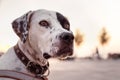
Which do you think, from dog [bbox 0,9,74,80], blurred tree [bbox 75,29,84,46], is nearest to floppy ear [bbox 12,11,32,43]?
dog [bbox 0,9,74,80]

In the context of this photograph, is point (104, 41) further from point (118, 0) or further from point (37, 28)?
point (37, 28)

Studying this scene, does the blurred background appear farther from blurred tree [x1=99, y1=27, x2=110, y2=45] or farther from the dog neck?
the dog neck

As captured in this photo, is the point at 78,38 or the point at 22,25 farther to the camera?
the point at 78,38

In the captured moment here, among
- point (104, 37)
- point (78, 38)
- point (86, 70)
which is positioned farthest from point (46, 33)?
point (86, 70)

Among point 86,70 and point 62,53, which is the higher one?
point 62,53

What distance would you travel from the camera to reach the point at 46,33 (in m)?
1.35

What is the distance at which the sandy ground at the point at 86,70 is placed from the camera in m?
2.72

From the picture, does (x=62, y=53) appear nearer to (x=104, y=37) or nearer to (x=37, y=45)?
(x=37, y=45)

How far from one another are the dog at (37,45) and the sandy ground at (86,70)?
4.25 ft

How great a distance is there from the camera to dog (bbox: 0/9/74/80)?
1.31 metres

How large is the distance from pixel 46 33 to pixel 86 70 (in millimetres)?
1592

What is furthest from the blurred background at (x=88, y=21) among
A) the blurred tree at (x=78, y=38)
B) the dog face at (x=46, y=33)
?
the dog face at (x=46, y=33)

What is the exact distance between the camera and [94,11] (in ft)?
9.05

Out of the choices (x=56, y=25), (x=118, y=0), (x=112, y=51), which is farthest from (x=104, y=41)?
(x=56, y=25)
